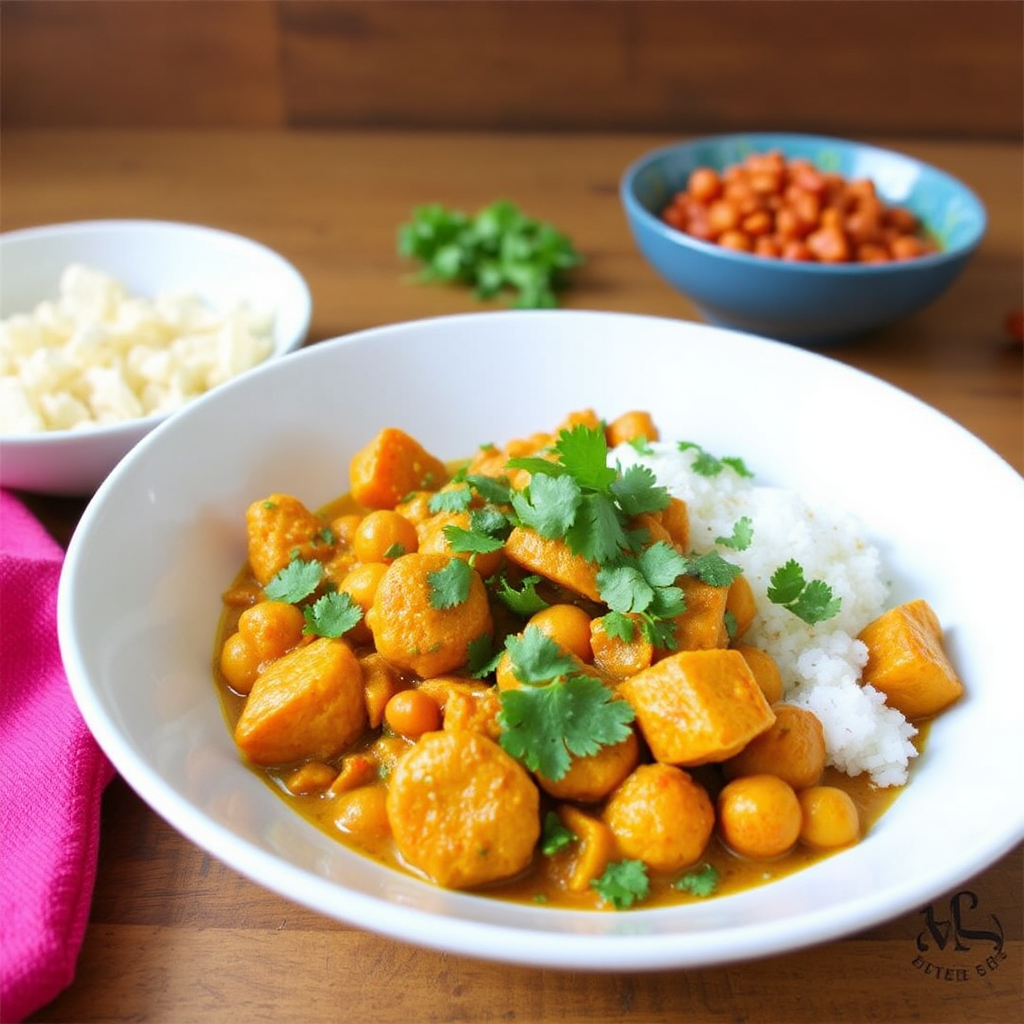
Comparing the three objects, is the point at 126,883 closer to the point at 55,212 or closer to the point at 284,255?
the point at 284,255

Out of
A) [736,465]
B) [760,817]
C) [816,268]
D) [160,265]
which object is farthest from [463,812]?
[160,265]

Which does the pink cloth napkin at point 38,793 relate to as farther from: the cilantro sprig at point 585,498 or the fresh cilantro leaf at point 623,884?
the cilantro sprig at point 585,498

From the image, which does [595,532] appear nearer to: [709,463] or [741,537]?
[741,537]

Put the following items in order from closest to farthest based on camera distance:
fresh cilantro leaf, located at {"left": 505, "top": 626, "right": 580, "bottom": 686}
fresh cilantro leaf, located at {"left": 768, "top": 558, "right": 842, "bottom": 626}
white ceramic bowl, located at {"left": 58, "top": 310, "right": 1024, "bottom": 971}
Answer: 1. white ceramic bowl, located at {"left": 58, "top": 310, "right": 1024, "bottom": 971}
2. fresh cilantro leaf, located at {"left": 505, "top": 626, "right": 580, "bottom": 686}
3. fresh cilantro leaf, located at {"left": 768, "top": 558, "right": 842, "bottom": 626}

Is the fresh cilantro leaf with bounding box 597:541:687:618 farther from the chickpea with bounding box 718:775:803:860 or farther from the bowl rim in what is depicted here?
the bowl rim

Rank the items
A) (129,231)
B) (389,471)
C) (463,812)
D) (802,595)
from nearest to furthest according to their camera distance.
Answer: (463,812) < (802,595) < (389,471) < (129,231)

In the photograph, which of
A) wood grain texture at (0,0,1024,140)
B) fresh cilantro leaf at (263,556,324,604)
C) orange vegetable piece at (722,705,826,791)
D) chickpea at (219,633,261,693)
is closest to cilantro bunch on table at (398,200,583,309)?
wood grain texture at (0,0,1024,140)
